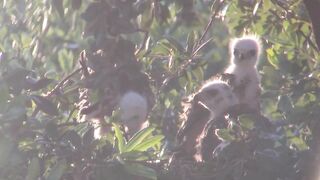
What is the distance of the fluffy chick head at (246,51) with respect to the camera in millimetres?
3607

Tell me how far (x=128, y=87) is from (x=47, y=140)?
530 mm

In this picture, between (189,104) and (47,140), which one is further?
(189,104)

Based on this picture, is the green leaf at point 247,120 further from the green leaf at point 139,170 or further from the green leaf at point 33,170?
the green leaf at point 33,170

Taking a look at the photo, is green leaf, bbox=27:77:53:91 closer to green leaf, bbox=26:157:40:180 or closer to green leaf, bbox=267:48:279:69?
green leaf, bbox=26:157:40:180

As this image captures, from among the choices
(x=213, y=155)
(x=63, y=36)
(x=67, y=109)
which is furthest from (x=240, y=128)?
(x=63, y=36)

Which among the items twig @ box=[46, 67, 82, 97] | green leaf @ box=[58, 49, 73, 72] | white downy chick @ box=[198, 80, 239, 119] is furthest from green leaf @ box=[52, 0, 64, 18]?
white downy chick @ box=[198, 80, 239, 119]

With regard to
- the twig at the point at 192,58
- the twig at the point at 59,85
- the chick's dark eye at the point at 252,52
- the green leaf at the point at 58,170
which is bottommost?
the green leaf at the point at 58,170

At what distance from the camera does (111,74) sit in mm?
2654

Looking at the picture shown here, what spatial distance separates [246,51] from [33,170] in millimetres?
1707

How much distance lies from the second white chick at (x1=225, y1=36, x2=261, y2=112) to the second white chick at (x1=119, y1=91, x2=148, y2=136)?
43 centimetres

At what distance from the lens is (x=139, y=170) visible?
7.15 ft

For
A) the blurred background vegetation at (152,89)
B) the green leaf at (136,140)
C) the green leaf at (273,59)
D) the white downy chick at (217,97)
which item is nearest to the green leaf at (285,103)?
the blurred background vegetation at (152,89)

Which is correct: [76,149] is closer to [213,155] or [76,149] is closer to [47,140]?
[47,140]

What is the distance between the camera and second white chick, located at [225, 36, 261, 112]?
3.28 meters
